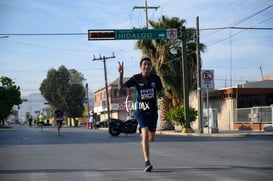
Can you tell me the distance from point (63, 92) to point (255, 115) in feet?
214

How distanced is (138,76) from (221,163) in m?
2.57

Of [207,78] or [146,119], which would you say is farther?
[207,78]

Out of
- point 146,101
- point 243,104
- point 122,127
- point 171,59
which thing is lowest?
point 122,127

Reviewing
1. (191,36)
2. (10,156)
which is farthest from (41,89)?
(10,156)

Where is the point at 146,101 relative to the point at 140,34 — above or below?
below

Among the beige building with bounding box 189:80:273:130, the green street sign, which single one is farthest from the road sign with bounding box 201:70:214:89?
the beige building with bounding box 189:80:273:130

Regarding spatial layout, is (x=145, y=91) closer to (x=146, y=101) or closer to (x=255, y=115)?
(x=146, y=101)

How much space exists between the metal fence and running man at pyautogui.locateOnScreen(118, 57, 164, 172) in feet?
67.9

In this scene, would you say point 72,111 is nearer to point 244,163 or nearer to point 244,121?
point 244,121

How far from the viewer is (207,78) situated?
80.9 feet

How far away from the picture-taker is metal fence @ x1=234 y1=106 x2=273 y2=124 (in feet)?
93.1

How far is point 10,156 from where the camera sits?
39.4ft

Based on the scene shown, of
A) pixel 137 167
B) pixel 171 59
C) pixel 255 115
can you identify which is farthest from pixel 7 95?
pixel 137 167

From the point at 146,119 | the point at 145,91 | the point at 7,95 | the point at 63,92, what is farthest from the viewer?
the point at 63,92
